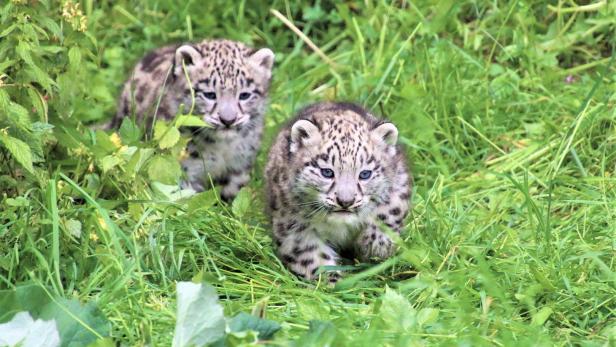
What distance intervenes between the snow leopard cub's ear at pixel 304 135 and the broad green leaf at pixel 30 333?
224 cm

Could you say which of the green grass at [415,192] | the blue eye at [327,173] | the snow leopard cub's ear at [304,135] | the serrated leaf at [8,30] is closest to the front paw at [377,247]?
the green grass at [415,192]

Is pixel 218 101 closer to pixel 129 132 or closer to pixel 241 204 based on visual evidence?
pixel 241 204

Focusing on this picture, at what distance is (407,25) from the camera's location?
11.1 metres

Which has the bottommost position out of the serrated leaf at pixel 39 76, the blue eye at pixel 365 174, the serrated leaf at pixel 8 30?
the blue eye at pixel 365 174

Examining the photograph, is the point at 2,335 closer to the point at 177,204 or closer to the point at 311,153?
the point at 177,204

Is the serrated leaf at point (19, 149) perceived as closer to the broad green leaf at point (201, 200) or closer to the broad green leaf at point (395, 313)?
the broad green leaf at point (201, 200)

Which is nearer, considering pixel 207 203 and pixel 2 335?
pixel 2 335

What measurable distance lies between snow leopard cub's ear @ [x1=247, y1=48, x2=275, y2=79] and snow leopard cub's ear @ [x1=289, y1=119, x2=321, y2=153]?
1.93 metres

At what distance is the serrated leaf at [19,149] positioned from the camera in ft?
23.8

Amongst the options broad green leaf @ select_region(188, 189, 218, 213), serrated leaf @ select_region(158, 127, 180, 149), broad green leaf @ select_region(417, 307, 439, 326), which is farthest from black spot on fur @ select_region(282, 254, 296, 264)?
broad green leaf @ select_region(417, 307, 439, 326)

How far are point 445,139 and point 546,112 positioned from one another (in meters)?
0.87

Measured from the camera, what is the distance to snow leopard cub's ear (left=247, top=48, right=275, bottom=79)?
10.0 meters

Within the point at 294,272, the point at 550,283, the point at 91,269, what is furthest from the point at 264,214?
the point at 550,283

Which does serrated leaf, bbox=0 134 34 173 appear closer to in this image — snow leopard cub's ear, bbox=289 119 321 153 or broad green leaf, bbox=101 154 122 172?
broad green leaf, bbox=101 154 122 172
